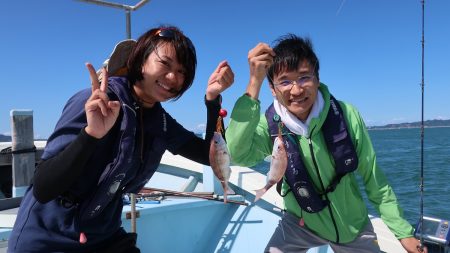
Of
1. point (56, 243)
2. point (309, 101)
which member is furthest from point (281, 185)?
point (56, 243)

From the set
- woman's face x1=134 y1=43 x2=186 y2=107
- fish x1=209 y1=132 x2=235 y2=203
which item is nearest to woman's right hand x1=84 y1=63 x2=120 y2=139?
woman's face x1=134 y1=43 x2=186 y2=107

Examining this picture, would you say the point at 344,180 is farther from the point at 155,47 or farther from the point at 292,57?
the point at 155,47

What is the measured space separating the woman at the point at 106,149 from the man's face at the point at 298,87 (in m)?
0.50

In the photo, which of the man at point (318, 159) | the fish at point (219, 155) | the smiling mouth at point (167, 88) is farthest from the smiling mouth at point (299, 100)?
the smiling mouth at point (167, 88)

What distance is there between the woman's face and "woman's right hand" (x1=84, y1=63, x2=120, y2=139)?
0.40 m

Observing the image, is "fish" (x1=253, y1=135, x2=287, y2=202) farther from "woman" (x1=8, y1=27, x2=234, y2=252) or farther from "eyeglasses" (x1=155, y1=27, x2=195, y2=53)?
"eyeglasses" (x1=155, y1=27, x2=195, y2=53)

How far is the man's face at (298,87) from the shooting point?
251 cm

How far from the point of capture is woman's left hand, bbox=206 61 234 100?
7.27 feet

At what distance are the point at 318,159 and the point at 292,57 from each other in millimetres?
831

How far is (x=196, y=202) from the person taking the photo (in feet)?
15.0

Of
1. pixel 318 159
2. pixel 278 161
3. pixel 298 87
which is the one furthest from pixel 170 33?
pixel 318 159

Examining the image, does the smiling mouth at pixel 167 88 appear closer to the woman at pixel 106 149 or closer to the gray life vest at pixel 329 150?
Result: the woman at pixel 106 149

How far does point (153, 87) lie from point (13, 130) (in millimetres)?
4657

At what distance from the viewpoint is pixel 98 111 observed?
65.1 inches
